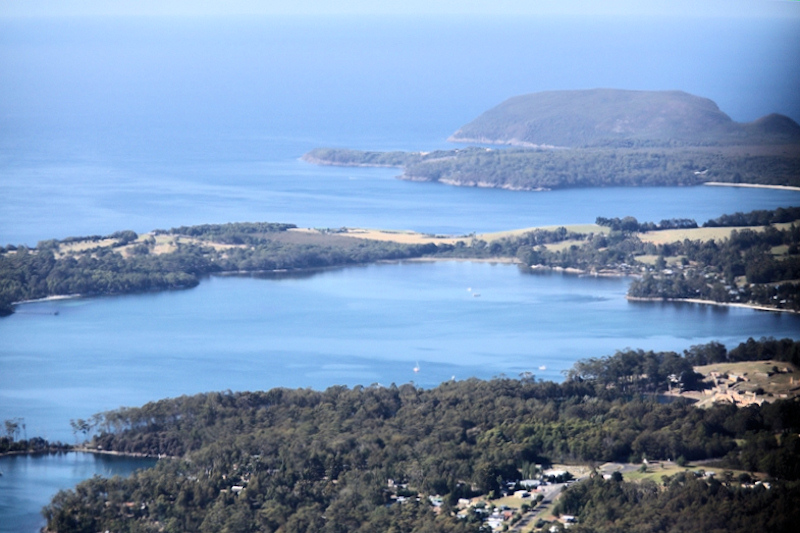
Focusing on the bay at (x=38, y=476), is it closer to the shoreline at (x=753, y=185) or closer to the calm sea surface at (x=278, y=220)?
the calm sea surface at (x=278, y=220)

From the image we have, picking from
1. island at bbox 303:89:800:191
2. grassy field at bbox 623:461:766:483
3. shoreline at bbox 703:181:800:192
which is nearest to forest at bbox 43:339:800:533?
grassy field at bbox 623:461:766:483

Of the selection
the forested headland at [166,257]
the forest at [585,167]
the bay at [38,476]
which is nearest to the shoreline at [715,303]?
the forested headland at [166,257]

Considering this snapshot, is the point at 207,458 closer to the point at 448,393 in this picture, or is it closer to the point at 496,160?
the point at 448,393

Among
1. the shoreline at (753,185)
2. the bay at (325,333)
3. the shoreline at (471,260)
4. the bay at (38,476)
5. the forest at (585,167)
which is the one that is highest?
the forest at (585,167)

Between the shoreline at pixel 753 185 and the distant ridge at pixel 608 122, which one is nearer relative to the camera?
the shoreline at pixel 753 185

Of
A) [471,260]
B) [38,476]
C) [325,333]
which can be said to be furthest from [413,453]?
[471,260]

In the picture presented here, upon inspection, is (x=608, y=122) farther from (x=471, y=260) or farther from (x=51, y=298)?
(x=51, y=298)
